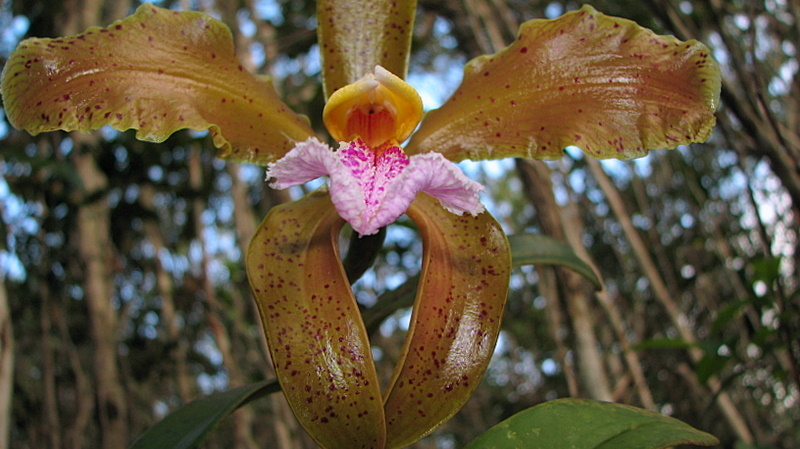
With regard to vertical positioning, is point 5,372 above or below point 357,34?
below

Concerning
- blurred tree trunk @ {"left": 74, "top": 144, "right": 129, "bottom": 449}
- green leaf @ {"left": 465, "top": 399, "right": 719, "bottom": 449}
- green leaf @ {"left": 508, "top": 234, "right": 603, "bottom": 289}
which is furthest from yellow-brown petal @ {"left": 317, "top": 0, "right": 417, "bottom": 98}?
blurred tree trunk @ {"left": 74, "top": 144, "right": 129, "bottom": 449}

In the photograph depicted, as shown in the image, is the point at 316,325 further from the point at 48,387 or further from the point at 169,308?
the point at 169,308

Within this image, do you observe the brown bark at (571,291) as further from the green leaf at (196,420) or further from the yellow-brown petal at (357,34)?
the green leaf at (196,420)

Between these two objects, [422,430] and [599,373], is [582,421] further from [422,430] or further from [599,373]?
[599,373]

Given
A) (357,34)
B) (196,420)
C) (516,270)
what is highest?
(357,34)

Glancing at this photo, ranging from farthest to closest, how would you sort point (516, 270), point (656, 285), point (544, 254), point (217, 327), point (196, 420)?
point (217, 327) < point (516, 270) < point (656, 285) < point (544, 254) < point (196, 420)

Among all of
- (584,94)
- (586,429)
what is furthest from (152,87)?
(586,429)

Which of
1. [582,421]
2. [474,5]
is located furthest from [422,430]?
[474,5]
